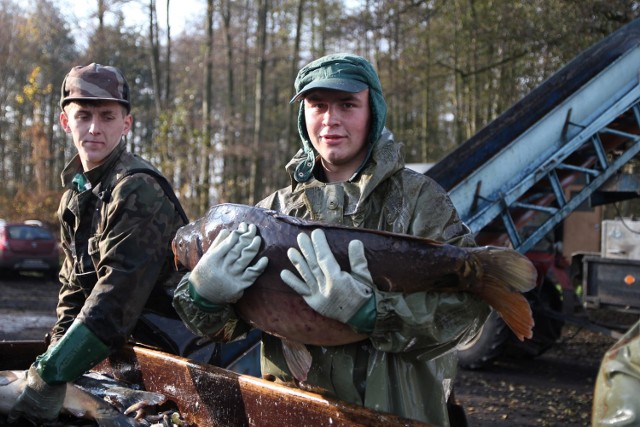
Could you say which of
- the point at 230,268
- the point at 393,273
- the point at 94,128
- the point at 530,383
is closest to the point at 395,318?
the point at 393,273

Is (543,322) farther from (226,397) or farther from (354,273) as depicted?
(354,273)

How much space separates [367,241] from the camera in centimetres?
200

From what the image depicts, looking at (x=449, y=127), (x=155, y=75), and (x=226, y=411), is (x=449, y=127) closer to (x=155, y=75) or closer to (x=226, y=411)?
(x=155, y=75)

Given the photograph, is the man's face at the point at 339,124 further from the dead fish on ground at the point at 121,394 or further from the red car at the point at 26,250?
the red car at the point at 26,250

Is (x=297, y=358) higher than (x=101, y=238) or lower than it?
lower

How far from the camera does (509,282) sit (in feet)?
6.40

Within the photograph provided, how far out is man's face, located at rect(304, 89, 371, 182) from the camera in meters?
2.19

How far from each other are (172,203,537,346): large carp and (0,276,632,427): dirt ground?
447cm

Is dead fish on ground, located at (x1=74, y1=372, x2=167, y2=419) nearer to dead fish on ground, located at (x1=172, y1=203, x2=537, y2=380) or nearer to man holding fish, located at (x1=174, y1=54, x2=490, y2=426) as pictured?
man holding fish, located at (x1=174, y1=54, x2=490, y2=426)

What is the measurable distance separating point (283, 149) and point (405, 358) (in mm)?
26665

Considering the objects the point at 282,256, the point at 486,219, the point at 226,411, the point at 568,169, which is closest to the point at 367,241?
the point at 282,256

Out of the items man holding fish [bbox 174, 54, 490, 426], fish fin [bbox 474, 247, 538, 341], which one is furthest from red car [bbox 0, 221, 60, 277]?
fish fin [bbox 474, 247, 538, 341]

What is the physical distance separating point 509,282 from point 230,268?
2.75 ft

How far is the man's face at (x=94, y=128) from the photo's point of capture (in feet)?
10.1
